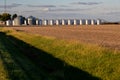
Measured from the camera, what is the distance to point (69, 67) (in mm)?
16266

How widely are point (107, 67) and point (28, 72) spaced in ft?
10.8

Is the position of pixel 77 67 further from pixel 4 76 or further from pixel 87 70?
pixel 4 76

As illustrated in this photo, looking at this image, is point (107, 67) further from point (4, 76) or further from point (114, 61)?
point (4, 76)

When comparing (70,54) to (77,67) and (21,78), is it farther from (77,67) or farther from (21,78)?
(21,78)

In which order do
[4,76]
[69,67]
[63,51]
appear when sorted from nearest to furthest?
[4,76], [69,67], [63,51]

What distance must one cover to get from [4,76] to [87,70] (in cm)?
337

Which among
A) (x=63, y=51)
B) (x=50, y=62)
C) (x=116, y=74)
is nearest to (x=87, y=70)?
(x=116, y=74)

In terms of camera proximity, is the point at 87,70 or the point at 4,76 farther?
the point at 87,70

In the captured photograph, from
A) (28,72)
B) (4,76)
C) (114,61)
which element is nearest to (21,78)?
(4,76)

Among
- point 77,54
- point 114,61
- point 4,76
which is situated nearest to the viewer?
point 4,76

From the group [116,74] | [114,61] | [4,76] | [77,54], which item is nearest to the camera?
[116,74]

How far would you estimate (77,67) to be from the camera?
53.4 ft

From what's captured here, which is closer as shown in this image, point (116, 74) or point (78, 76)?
point (116, 74)

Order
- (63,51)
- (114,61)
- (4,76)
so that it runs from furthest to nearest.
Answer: (63,51) → (114,61) → (4,76)
